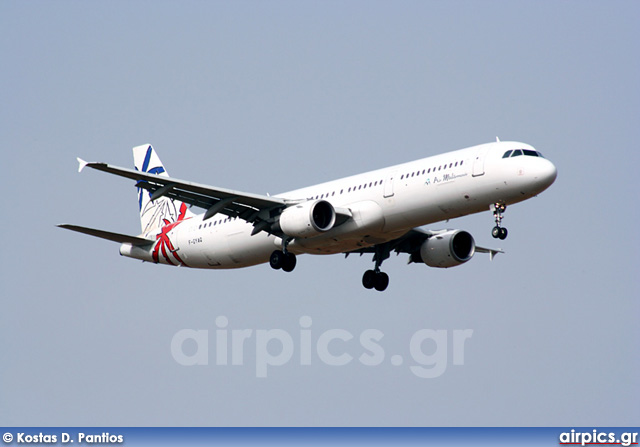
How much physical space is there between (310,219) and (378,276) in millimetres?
8237

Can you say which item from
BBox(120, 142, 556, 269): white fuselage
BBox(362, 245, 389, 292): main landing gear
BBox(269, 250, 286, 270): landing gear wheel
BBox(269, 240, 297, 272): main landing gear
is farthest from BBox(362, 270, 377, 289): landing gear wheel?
BBox(269, 250, 286, 270): landing gear wheel

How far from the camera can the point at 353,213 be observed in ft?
125

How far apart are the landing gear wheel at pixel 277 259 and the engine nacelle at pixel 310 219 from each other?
2.18 meters

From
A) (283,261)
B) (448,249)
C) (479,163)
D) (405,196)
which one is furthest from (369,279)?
(479,163)

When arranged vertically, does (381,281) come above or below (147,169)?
below

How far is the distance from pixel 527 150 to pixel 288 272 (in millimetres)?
11428

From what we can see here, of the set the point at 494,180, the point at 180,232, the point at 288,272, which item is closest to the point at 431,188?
the point at 494,180

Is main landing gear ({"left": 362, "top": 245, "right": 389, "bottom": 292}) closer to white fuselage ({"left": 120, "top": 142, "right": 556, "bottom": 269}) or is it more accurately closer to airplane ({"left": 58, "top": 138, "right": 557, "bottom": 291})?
airplane ({"left": 58, "top": 138, "right": 557, "bottom": 291})

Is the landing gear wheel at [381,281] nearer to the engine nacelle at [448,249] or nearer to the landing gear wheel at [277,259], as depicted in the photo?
the engine nacelle at [448,249]

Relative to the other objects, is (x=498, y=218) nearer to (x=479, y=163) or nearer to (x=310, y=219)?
(x=479, y=163)

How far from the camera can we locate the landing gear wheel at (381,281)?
44.6 metres

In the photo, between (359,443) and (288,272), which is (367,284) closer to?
(288,272)

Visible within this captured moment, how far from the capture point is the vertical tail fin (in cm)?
4788

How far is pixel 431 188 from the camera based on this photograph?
3588 centimetres
